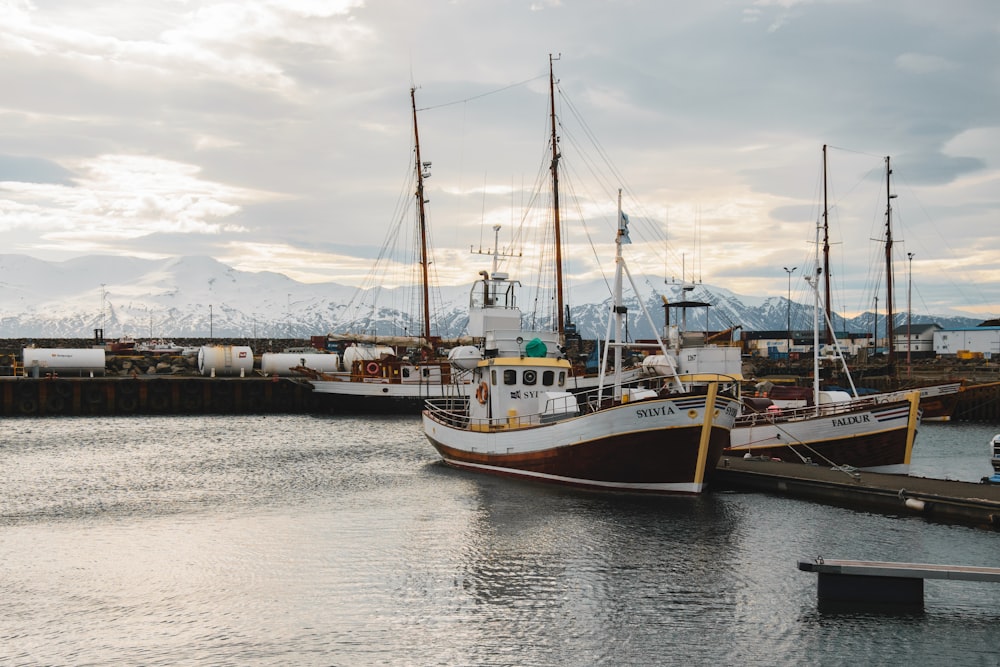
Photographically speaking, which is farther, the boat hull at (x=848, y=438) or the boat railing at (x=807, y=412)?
the boat railing at (x=807, y=412)

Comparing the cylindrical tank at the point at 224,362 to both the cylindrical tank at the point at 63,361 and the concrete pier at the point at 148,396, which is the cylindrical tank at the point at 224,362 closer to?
the concrete pier at the point at 148,396

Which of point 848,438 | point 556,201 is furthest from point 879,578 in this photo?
point 556,201

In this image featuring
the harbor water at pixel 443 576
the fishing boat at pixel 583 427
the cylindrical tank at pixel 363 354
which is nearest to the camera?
the harbor water at pixel 443 576

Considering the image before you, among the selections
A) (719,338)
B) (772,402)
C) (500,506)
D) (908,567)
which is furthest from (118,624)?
(719,338)

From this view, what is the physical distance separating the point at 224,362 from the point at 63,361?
14423mm

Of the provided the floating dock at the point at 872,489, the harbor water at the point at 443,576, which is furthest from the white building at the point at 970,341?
the harbor water at the point at 443,576

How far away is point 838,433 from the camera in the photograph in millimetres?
35156

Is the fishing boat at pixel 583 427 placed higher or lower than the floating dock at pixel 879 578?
higher

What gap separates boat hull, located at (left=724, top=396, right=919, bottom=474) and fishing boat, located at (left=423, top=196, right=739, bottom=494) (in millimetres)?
7005

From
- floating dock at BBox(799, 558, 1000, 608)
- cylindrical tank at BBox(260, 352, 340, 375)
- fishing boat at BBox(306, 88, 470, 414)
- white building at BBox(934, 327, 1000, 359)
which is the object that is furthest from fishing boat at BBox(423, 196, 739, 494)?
white building at BBox(934, 327, 1000, 359)

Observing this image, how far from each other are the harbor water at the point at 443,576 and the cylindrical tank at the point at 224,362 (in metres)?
Answer: 47.4

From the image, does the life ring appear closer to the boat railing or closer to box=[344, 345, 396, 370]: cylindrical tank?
the boat railing

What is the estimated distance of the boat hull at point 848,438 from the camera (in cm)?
3381

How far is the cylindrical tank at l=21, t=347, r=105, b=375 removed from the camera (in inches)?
3019
